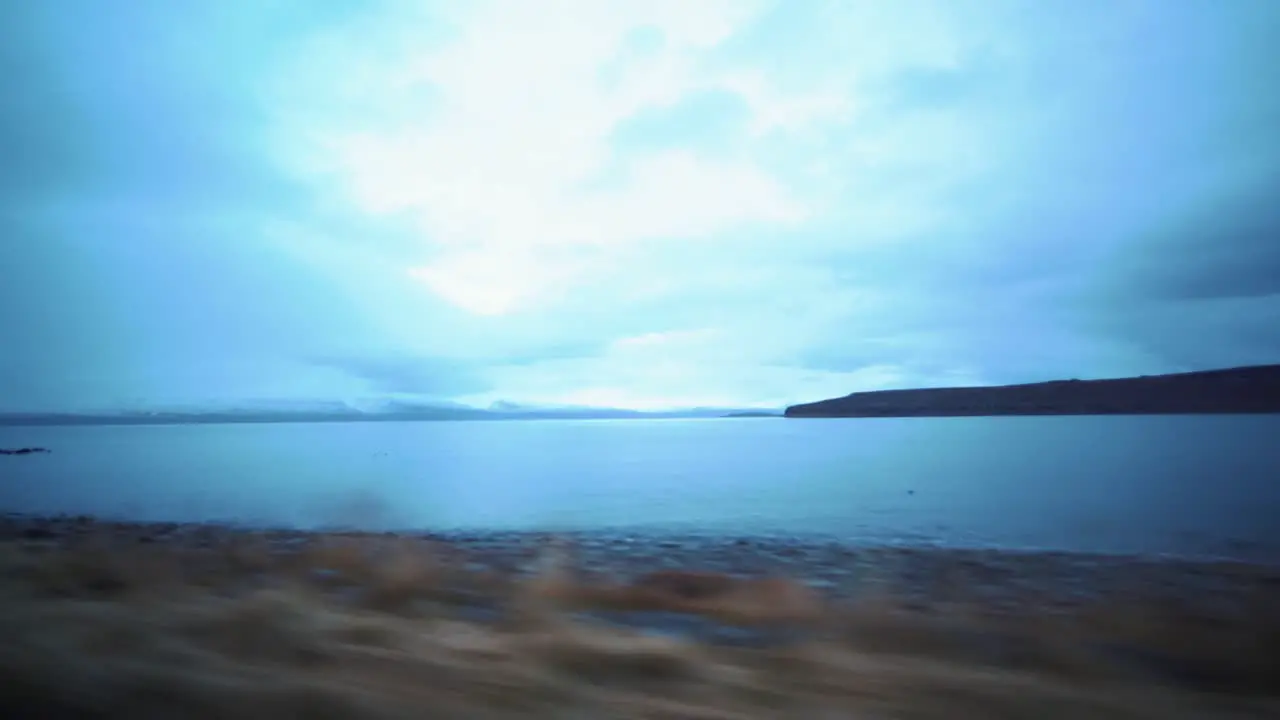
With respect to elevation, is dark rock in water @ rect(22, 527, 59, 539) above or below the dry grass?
below

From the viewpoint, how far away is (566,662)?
3.96 m

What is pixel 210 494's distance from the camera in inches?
926

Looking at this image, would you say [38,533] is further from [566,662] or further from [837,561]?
[566,662]

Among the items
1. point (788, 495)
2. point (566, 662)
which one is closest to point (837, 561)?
point (566, 662)

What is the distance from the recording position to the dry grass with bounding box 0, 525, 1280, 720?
3258mm

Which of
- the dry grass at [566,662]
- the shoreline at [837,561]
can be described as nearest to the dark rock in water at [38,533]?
the shoreline at [837,561]

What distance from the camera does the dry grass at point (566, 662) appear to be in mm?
3258

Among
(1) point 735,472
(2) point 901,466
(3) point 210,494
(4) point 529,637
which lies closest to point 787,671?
(4) point 529,637

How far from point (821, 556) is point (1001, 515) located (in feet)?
24.5

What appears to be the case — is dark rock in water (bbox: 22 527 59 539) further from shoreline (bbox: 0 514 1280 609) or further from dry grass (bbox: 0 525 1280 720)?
dry grass (bbox: 0 525 1280 720)

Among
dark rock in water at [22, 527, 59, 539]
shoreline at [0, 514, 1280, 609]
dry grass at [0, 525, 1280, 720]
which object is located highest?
dry grass at [0, 525, 1280, 720]

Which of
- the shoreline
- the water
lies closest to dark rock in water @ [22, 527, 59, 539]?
the shoreline

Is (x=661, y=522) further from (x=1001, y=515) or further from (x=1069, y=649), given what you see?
(x=1069, y=649)

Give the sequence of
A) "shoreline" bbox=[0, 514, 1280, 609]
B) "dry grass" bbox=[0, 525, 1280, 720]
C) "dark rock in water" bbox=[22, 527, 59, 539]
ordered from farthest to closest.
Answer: "dark rock in water" bbox=[22, 527, 59, 539] → "shoreline" bbox=[0, 514, 1280, 609] → "dry grass" bbox=[0, 525, 1280, 720]
